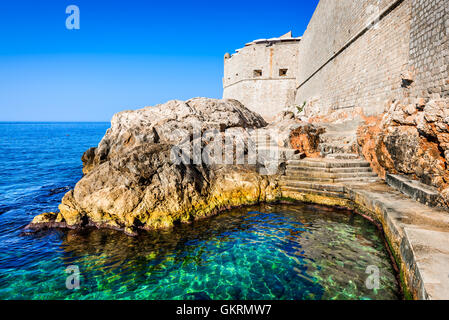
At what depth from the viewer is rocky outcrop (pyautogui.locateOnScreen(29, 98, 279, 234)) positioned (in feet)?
22.2

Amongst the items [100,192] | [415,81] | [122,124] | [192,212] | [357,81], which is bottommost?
[192,212]

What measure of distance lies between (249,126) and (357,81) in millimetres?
5520

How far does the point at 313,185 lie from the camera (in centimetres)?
816

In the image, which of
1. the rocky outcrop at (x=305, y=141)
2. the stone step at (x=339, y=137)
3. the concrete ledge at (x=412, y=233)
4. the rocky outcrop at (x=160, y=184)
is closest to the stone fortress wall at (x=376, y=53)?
the stone step at (x=339, y=137)

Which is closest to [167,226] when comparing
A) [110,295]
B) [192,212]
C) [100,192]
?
[192,212]

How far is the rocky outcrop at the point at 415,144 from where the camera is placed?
17.6 ft

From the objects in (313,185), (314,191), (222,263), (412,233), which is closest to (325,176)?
(313,185)

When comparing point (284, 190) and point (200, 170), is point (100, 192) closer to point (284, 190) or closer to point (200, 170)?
point (200, 170)

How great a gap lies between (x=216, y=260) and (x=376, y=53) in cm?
1049

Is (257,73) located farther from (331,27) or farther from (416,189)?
(416,189)

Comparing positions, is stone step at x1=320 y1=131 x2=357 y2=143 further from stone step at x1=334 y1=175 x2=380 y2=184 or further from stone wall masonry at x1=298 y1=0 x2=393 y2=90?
stone wall masonry at x1=298 y1=0 x2=393 y2=90

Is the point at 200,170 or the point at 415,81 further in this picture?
the point at 200,170
